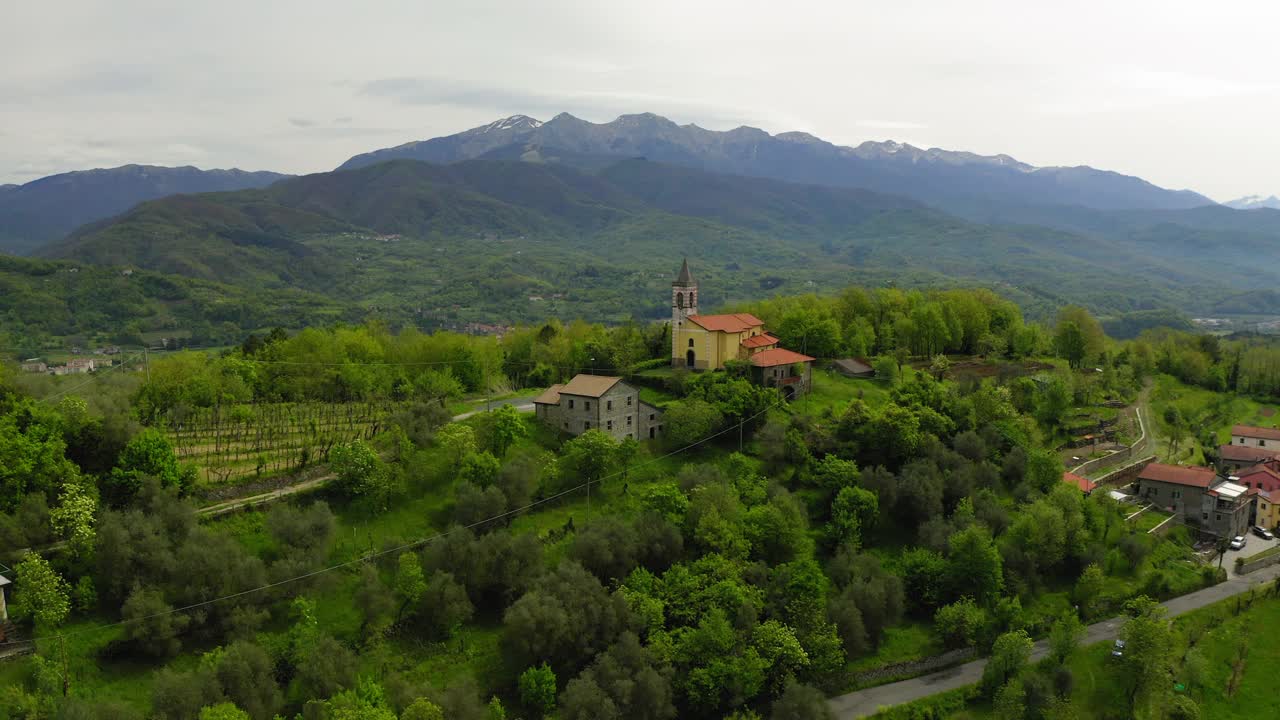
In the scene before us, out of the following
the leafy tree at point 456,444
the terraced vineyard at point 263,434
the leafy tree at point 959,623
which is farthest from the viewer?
the leafy tree at point 456,444

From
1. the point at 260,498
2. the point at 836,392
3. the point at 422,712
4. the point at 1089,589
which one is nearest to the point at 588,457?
the point at 260,498

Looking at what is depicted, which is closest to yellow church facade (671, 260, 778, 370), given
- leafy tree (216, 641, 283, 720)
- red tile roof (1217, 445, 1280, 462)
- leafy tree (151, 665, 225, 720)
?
red tile roof (1217, 445, 1280, 462)

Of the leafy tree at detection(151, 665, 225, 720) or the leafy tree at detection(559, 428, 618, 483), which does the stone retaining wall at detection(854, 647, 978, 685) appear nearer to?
the leafy tree at detection(559, 428, 618, 483)

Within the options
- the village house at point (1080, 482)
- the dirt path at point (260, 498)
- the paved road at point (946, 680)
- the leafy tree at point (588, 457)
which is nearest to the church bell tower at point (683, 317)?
the leafy tree at point (588, 457)

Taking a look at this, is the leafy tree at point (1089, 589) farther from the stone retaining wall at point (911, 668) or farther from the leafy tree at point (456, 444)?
the leafy tree at point (456, 444)

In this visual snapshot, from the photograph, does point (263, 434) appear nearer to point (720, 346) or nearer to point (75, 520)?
point (75, 520)

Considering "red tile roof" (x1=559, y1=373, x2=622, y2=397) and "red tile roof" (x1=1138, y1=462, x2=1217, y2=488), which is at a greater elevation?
"red tile roof" (x1=559, y1=373, x2=622, y2=397)
